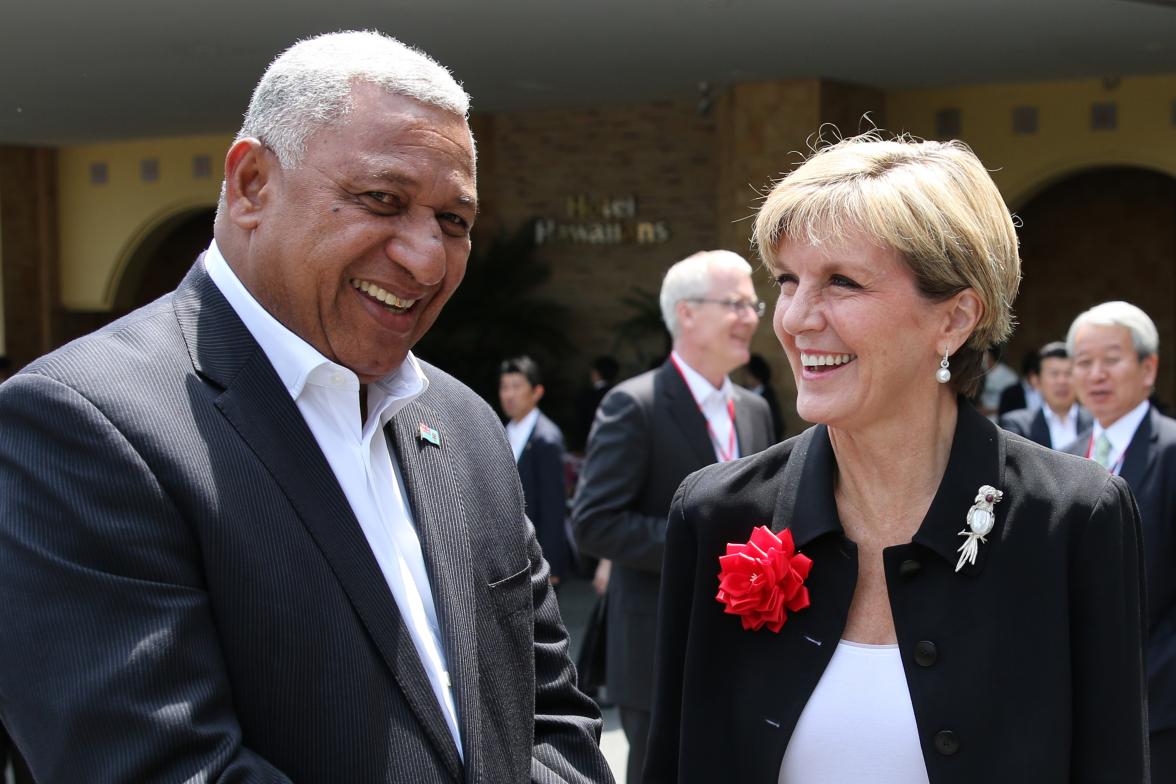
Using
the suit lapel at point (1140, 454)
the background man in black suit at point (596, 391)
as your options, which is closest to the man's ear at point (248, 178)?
the suit lapel at point (1140, 454)

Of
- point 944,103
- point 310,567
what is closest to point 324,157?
point 310,567

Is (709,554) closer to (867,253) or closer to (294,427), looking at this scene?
(867,253)

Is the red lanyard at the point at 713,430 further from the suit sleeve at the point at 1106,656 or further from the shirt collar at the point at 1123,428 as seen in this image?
the suit sleeve at the point at 1106,656

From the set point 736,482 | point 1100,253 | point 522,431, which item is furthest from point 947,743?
point 1100,253

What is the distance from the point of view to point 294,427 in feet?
5.84

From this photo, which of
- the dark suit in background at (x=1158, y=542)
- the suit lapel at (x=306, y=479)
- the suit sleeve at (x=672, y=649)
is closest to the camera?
the suit lapel at (x=306, y=479)

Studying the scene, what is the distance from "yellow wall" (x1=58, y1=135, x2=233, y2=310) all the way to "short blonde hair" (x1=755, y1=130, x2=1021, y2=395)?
53.7 feet

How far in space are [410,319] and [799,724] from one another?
942 mm

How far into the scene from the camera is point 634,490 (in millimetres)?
4527

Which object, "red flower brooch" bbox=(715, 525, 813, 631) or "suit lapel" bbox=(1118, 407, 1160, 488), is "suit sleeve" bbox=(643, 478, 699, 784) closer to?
"red flower brooch" bbox=(715, 525, 813, 631)

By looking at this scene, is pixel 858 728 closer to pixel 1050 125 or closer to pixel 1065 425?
pixel 1065 425

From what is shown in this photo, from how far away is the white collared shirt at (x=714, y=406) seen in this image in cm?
473

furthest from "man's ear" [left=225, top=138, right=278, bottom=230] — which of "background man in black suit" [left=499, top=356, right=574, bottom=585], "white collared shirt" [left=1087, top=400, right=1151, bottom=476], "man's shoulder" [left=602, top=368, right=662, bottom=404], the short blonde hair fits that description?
"background man in black suit" [left=499, top=356, right=574, bottom=585]

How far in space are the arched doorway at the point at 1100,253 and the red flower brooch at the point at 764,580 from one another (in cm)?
1331
